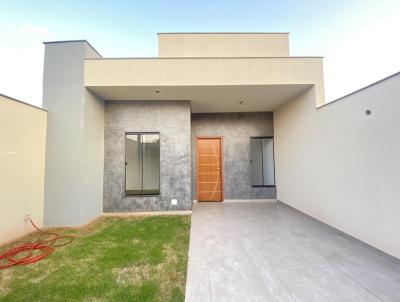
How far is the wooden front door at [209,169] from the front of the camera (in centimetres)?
601

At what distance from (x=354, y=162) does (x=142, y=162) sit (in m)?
4.56

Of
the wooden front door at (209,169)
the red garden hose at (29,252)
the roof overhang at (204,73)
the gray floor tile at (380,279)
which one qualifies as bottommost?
the red garden hose at (29,252)

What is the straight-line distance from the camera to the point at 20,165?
3266 millimetres

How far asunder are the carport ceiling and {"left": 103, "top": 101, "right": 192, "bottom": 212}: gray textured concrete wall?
0.95 feet

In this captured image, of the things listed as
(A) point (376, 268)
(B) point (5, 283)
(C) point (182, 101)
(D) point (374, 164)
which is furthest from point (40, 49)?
(A) point (376, 268)

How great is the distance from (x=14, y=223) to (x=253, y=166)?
5.97 metres

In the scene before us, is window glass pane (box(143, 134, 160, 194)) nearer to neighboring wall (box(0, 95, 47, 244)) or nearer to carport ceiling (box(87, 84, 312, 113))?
carport ceiling (box(87, 84, 312, 113))

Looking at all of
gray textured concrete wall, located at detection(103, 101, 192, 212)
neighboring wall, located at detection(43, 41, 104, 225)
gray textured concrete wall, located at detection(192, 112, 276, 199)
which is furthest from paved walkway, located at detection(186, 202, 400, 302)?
neighboring wall, located at detection(43, 41, 104, 225)

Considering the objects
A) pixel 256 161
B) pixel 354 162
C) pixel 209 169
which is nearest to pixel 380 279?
pixel 354 162

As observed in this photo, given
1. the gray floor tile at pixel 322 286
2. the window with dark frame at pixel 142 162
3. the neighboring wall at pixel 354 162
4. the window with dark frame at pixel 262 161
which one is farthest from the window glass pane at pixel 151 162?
the neighboring wall at pixel 354 162

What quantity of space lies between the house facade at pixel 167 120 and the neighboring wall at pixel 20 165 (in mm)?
192

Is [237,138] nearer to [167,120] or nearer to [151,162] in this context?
[167,120]

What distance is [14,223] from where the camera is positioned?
10.4 feet

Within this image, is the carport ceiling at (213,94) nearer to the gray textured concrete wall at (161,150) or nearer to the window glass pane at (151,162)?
the gray textured concrete wall at (161,150)
